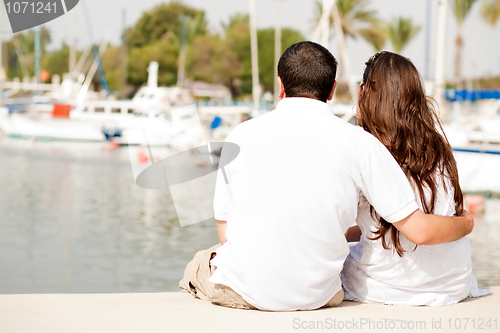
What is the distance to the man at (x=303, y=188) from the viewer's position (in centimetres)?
214

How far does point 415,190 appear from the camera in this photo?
7.74ft

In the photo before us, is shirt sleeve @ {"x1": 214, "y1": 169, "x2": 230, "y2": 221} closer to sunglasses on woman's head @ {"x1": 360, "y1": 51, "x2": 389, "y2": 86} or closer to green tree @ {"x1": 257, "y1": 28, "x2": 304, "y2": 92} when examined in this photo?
sunglasses on woman's head @ {"x1": 360, "y1": 51, "x2": 389, "y2": 86}

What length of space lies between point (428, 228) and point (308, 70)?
2.43 ft

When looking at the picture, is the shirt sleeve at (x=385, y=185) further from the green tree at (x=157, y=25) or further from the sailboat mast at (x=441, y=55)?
the green tree at (x=157, y=25)

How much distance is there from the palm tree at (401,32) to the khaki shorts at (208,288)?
4525 cm

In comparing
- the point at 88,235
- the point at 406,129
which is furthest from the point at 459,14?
the point at 406,129

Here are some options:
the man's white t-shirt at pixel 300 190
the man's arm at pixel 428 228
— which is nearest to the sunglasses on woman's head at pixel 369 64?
the man's white t-shirt at pixel 300 190

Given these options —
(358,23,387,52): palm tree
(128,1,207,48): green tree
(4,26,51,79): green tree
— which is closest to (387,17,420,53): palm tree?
(358,23,387,52): palm tree

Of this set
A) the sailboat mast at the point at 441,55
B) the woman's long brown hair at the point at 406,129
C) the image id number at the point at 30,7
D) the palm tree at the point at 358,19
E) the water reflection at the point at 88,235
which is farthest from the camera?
the palm tree at the point at 358,19

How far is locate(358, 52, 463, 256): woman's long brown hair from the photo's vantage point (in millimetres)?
2365

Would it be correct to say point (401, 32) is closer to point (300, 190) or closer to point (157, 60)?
point (157, 60)

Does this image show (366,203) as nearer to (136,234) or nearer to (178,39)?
(136,234)

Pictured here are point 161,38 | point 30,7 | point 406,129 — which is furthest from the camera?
point 161,38

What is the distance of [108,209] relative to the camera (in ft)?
42.1
